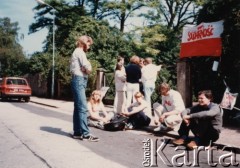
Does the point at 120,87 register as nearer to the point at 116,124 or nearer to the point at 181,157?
the point at 116,124

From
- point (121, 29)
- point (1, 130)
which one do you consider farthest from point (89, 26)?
point (1, 130)

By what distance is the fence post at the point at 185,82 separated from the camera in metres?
10.9

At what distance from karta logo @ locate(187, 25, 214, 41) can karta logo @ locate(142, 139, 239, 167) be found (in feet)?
14.6

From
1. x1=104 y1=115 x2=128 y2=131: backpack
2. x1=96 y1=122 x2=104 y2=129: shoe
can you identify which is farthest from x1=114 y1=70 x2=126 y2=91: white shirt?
x1=104 y1=115 x2=128 y2=131: backpack

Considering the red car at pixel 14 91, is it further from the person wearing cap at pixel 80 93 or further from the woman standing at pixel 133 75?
the person wearing cap at pixel 80 93

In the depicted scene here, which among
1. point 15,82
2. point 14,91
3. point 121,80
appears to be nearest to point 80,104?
point 121,80

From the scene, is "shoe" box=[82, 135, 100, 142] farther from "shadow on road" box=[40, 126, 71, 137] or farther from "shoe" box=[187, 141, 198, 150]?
"shoe" box=[187, 141, 198, 150]

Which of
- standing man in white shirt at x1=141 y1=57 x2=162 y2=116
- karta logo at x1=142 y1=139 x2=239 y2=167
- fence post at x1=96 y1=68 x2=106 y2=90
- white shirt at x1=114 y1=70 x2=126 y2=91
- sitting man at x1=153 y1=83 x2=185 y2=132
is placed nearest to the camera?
karta logo at x1=142 y1=139 x2=239 y2=167

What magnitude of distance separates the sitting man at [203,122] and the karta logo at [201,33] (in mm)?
3939

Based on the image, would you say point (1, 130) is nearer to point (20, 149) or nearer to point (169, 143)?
point (20, 149)

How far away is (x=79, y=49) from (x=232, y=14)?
4.69m

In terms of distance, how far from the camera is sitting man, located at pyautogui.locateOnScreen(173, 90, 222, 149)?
6.27 meters

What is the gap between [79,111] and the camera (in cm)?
663

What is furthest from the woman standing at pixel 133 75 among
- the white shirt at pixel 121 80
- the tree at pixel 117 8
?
the tree at pixel 117 8
